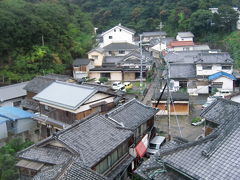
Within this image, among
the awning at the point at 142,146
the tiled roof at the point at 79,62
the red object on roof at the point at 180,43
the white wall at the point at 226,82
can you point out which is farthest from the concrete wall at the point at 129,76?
the awning at the point at 142,146

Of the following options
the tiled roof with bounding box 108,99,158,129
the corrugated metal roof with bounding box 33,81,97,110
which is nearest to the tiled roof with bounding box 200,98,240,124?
the tiled roof with bounding box 108,99,158,129

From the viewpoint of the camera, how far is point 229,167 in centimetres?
713

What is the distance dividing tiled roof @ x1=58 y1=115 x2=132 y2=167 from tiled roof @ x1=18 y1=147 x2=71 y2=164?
645mm

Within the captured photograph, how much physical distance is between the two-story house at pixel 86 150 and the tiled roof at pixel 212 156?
4586mm

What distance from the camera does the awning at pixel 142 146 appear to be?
15741 millimetres

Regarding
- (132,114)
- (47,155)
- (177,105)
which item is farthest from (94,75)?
(47,155)

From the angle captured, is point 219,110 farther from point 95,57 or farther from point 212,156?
point 95,57

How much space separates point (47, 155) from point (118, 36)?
1588 inches

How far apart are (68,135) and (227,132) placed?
7293 mm

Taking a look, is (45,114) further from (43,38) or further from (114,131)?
(43,38)

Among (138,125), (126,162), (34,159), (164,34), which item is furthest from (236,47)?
(34,159)

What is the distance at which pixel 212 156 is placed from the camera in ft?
25.0

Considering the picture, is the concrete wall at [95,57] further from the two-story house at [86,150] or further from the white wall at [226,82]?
the two-story house at [86,150]

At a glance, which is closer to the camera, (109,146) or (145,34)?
(109,146)
